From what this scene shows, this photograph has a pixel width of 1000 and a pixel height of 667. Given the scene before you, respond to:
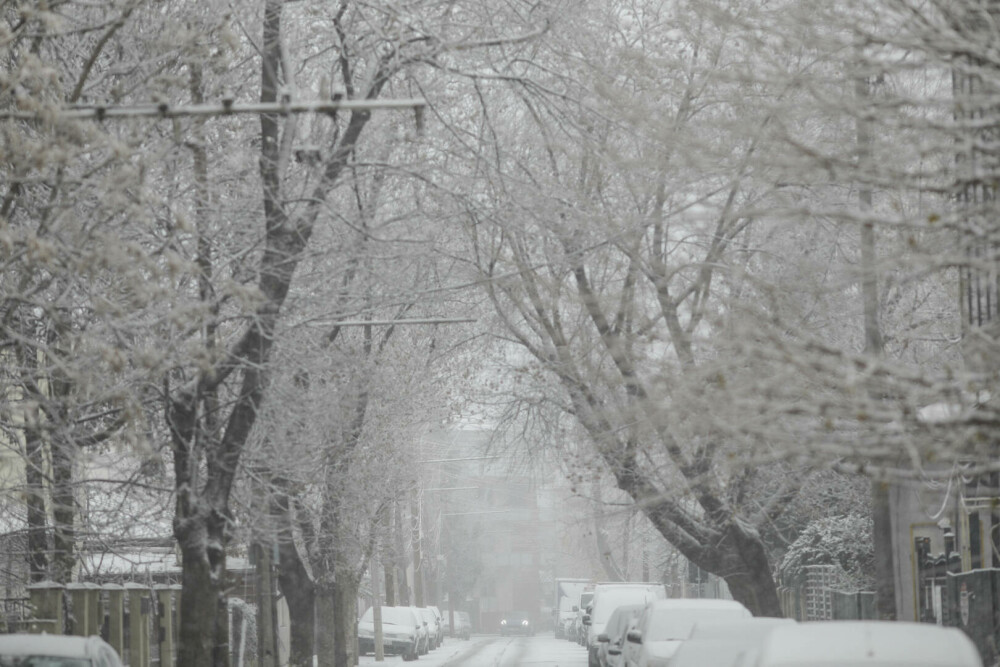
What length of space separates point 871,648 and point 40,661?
6376 mm

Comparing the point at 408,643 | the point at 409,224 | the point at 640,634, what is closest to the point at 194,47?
the point at 409,224

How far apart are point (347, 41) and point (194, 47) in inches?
131

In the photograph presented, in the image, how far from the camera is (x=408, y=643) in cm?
4869

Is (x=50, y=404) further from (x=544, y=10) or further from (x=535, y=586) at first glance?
(x=535, y=586)

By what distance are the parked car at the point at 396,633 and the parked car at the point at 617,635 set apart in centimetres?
1797

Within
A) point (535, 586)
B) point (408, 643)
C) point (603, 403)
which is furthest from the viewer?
point (535, 586)

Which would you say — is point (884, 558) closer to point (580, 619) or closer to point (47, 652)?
point (47, 652)

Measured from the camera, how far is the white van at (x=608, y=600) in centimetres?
3453

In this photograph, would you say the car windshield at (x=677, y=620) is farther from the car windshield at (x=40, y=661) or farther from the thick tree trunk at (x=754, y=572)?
the car windshield at (x=40, y=661)

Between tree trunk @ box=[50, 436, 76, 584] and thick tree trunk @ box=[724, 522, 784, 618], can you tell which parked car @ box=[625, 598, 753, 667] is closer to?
thick tree trunk @ box=[724, 522, 784, 618]

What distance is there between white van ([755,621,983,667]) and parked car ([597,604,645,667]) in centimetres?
1360

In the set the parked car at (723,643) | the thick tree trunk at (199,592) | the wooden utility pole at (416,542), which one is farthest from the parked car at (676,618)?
the wooden utility pole at (416,542)

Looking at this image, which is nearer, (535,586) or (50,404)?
(50,404)

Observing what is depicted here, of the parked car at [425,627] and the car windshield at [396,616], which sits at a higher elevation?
the car windshield at [396,616]
